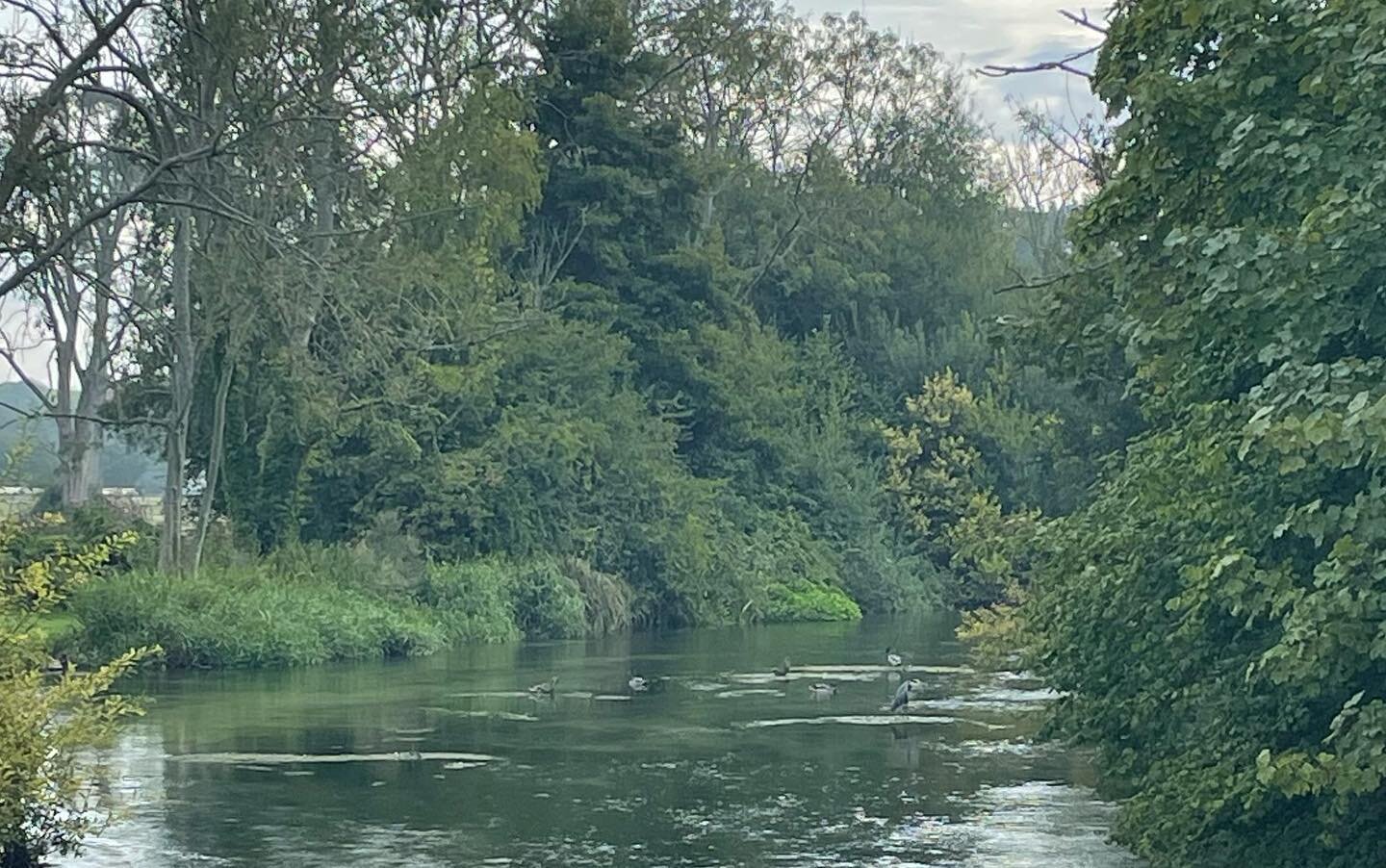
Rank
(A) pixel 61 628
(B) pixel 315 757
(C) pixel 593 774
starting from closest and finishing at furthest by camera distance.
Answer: (C) pixel 593 774
(B) pixel 315 757
(A) pixel 61 628

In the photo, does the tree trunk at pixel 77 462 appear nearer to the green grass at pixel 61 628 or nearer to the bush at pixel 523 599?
the bush at pixel 523 599

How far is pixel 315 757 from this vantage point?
22.6 meters

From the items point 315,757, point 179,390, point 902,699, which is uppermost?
point 179,390

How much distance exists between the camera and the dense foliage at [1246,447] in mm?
10047

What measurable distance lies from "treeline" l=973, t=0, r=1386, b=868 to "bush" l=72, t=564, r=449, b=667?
67.6 ft

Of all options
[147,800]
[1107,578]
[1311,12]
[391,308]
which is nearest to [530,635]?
[391,308]

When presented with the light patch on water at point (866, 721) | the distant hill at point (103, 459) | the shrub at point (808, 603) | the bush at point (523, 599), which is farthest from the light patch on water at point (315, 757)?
the shrub at point (808, 603)

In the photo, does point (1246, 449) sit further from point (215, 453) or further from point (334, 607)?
point (215, 453)

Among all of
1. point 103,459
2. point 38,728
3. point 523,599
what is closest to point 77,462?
point 523,599

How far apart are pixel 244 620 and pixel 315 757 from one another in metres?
12.2

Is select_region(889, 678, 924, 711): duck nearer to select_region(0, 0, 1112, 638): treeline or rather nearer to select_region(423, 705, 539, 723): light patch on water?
select_region(0, 0, 1112, 638): treeline

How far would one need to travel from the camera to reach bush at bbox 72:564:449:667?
32.4 metres

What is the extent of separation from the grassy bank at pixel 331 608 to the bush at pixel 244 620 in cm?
2

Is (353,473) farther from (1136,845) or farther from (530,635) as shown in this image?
(1136,845)
